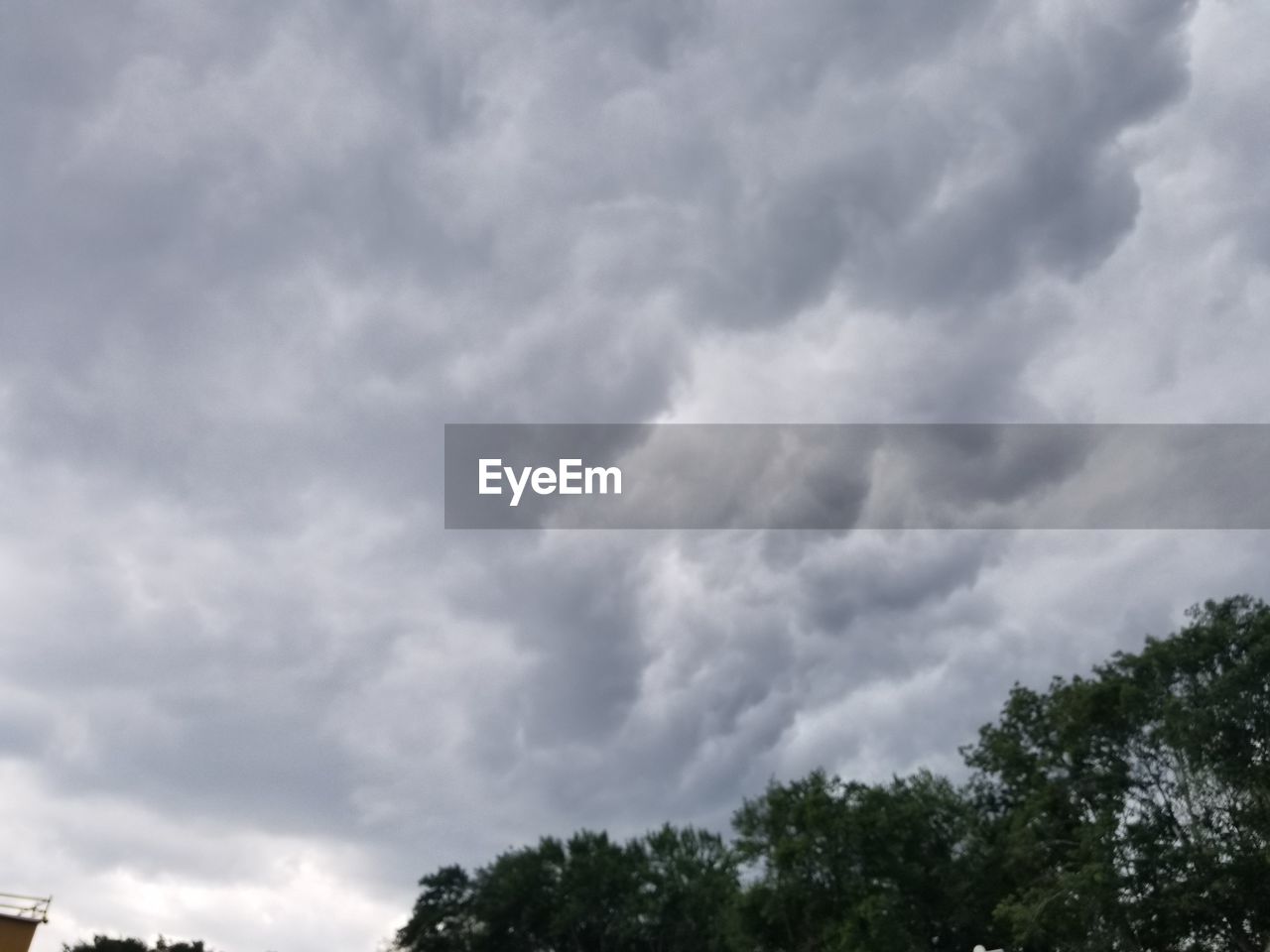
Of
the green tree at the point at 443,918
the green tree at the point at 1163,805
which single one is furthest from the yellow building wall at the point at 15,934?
the green tree at the point at 443,918

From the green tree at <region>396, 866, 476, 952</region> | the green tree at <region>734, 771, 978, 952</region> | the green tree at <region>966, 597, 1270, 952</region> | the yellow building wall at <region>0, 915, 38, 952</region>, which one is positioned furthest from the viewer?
the green tree at <region>396, 866, 476, 952</region>

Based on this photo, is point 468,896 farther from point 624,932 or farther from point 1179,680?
point 1179,680

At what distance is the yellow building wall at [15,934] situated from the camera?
35.6 meters

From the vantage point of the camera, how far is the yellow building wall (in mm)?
35625

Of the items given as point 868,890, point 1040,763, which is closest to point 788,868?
point 868,890

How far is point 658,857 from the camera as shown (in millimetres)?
101625

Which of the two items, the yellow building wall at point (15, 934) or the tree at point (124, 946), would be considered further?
the tree at point (124, 946)

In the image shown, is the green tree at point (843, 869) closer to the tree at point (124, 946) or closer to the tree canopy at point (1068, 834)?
the tree canopy at point (1068, 834)

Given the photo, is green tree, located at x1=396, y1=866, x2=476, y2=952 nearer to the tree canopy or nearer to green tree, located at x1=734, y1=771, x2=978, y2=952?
the tree canopy

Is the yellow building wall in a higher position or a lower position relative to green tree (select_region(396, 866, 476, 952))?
lower

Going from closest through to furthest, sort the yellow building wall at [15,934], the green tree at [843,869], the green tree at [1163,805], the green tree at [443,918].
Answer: the yellow building wall at [15,934], the green tree at [1163,805], the green tree at [843,869], the green tree at [443,918]

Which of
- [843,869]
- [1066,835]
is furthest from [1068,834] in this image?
[843,869]

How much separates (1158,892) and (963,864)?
704 inches

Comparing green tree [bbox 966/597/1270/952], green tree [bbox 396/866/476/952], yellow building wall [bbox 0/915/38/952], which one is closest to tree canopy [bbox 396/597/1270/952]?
green tree [bbox 966/597/1270/952]
